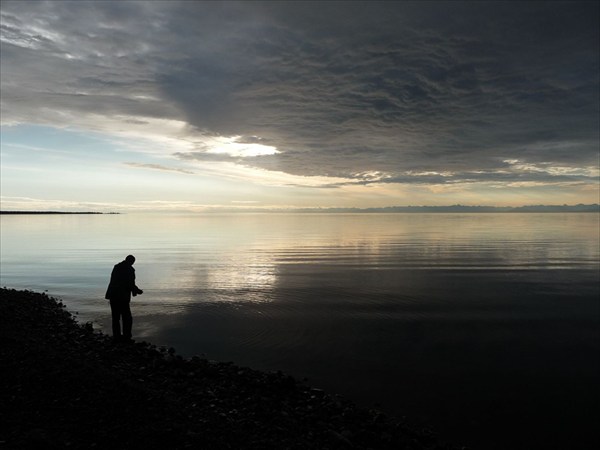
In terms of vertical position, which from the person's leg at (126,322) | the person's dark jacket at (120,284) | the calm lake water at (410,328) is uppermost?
the person's dark jacket at (120,284)

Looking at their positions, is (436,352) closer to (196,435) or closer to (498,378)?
(498,378)

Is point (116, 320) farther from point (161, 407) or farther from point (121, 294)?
point (161, 407)

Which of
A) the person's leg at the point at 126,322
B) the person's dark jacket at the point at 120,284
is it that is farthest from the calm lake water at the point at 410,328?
the person's dark jacket at the point at 120,284

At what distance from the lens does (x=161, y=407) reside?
946 centimetres

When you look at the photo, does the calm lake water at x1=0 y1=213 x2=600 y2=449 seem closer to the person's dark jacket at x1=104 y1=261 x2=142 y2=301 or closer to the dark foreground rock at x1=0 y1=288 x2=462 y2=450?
the dark foreground rock at x1=0 y1=288 x2=462 y2=450

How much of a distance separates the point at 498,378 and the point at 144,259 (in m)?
41.6

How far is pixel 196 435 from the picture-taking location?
8.25 metres

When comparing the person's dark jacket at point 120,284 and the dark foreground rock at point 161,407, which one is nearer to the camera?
the dark foreground rock at point 161,407

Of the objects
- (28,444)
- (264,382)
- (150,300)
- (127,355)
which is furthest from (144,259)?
(28,444)

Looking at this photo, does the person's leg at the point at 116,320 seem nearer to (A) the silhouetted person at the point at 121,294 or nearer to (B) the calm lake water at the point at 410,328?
(A) the silhouetted person at the point at 121,294

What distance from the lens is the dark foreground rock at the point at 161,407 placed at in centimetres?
808

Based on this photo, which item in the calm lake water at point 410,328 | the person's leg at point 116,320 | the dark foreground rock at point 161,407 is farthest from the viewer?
the person's leg at point 116,320

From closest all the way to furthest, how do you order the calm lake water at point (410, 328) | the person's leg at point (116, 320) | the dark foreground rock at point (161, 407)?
the dark foreground rock at point (161, 407)
the calm lake water at point (410, 328)
the person's leg at point (116, 320)

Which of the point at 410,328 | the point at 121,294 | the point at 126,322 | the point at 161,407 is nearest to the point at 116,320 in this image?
the point at 126,322
